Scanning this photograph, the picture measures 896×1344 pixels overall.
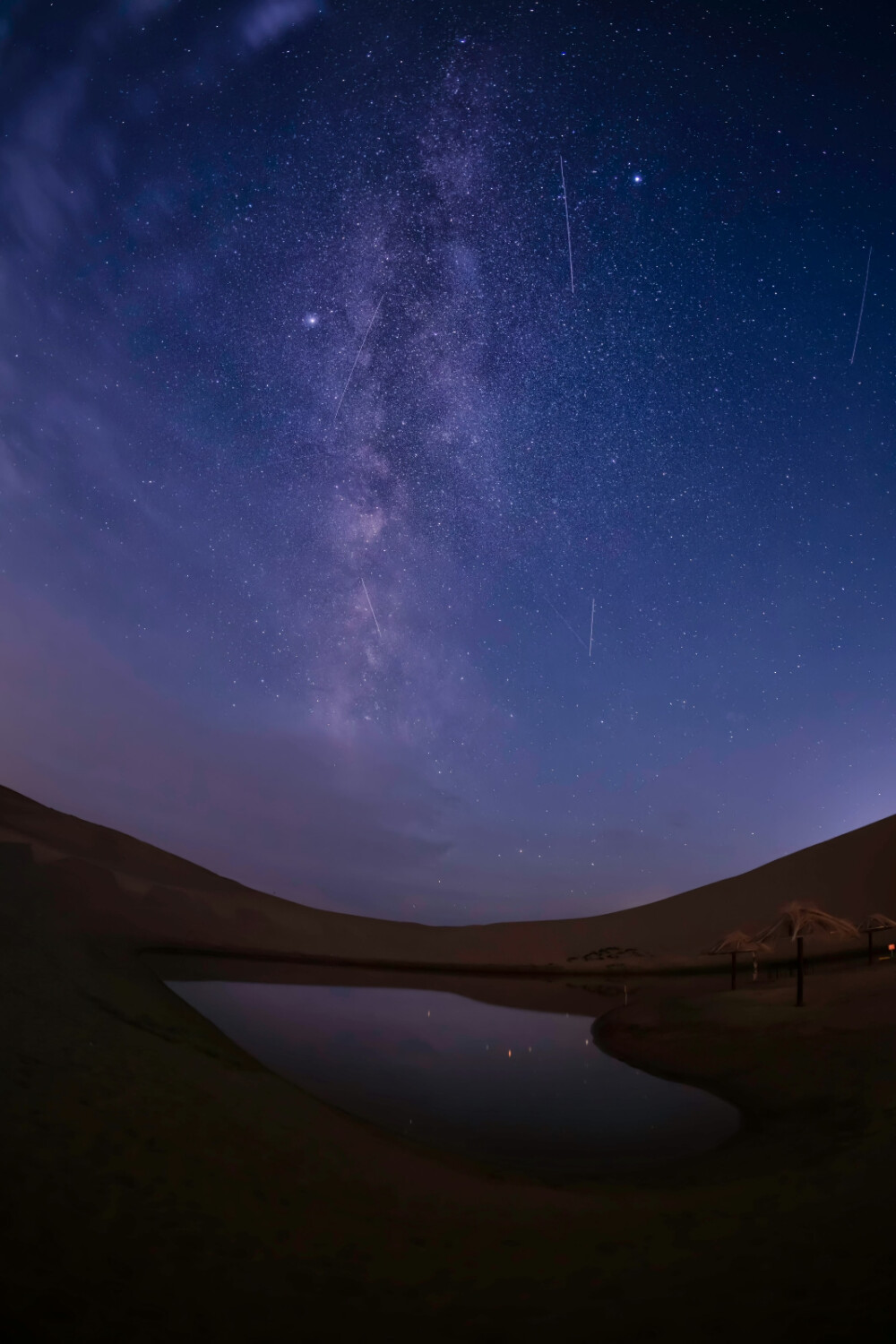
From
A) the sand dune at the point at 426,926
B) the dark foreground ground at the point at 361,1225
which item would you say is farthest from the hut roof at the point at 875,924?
the sand dune at the point at 426,926

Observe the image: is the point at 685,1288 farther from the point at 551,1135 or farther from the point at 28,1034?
the point at 28,1034

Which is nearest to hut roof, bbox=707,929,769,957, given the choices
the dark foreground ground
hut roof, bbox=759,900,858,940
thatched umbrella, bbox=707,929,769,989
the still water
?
thatched umbrella, bbox=707,929,769,989

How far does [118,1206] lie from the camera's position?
587 centimetres

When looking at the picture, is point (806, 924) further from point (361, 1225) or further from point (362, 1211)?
point (361, 1225)

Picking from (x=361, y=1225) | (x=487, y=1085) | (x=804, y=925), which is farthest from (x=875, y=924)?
(x=361, y=1225)

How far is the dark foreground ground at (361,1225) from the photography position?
4621mm

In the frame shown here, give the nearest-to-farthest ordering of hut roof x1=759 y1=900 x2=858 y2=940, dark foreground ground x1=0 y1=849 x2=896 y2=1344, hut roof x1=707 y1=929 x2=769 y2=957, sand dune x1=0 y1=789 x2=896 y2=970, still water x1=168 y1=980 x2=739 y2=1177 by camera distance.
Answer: dark foreground ground x1=0 y1=849 x2=896 y2=1344 → still water x1=168 y1=980 x2=739 y2=1177 → hut roof x1=759 y1=900 x2=858 y2=940 → hut roof x1=707 y1=929 x2=769 y2=957 → sand dune x1=0 y1=789 x2=896 y2=970

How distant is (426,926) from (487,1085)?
13954cm

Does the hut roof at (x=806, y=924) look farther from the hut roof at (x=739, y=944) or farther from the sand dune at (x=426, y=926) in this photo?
the sand dune at (x=426, y=926)

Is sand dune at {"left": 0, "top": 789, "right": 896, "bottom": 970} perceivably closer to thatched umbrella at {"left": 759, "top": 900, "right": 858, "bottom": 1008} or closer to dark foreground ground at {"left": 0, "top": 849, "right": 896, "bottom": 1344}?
thatched umbrella at {"left": 759, "top": 900, "right": 858, "bottom": 1008}

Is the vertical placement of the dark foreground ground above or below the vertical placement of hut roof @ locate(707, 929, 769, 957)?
below

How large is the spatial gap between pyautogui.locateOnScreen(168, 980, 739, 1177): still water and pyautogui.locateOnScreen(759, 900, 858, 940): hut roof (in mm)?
8463

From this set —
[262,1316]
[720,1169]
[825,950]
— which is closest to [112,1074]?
[262,1316]

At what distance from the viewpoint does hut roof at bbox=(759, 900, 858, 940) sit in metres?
23.0
